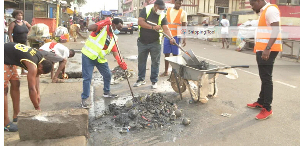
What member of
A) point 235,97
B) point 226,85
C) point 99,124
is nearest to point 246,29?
point 226,85

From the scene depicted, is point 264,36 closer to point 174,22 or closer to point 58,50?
point 174,22

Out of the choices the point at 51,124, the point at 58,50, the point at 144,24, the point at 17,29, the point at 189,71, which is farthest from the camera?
the point at 17,29

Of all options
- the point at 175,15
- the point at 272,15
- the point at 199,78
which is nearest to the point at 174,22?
the point at 175,15

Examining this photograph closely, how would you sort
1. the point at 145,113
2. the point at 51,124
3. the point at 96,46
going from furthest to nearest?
the point at 96,46 < the point at 145,113 < the point at 51,124

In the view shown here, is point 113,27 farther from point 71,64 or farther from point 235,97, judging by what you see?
point 71,64

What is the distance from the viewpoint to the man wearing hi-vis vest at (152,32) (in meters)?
5.26

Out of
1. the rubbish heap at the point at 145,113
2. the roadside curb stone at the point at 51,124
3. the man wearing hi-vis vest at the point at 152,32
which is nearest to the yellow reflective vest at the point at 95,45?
the rubbish heap at the point at 145,113

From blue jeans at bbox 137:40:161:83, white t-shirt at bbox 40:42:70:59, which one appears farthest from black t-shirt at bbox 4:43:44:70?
blue jeans at bbox 137:40:161:83

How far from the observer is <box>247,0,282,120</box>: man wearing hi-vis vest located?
3.75 metres

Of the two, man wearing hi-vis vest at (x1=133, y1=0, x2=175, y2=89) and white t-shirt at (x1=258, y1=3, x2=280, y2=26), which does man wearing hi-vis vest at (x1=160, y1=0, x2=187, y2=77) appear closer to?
man wearing hi-vis vest at (x1=133, y1=0, x2=175, y2=89)

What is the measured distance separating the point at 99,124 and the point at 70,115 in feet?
2.47

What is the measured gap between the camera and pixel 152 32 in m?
5.53

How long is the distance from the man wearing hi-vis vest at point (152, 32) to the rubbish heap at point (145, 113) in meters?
1.32

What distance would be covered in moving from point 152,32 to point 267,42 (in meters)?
2.42
